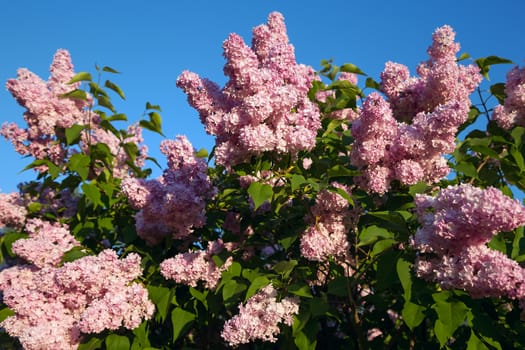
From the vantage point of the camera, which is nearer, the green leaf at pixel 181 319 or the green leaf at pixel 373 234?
the green leaf at pixel 373 234

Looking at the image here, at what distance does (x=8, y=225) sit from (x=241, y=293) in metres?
2.99

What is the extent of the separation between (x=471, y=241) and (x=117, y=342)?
87.6 inches

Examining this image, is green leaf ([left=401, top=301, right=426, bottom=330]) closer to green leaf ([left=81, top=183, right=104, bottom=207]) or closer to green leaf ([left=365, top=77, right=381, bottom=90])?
green leaf ([left=365, top=77, right=381, bottom=90])

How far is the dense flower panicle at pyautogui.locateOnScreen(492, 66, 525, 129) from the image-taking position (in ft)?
12.1

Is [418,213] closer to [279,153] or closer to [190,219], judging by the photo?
[279,153]

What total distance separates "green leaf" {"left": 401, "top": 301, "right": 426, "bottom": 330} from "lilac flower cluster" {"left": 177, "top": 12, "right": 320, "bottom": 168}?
44.0 inches

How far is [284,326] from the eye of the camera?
10.3 ft

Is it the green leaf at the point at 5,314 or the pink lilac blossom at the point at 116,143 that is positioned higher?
the pink lilac blossom at the point at 116,143

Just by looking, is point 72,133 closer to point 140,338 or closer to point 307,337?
point 140,338

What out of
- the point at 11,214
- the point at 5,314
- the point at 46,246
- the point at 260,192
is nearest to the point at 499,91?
the point at 260,192

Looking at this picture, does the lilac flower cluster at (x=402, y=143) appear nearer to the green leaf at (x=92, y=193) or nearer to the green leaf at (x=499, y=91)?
the green leaf at (x=499, y=91)

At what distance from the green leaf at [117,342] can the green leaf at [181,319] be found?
1.08 ft

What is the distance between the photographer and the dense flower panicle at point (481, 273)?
92.2 inches

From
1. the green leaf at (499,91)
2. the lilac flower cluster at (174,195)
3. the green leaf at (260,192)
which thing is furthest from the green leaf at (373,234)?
the green leaf at (499,91)
